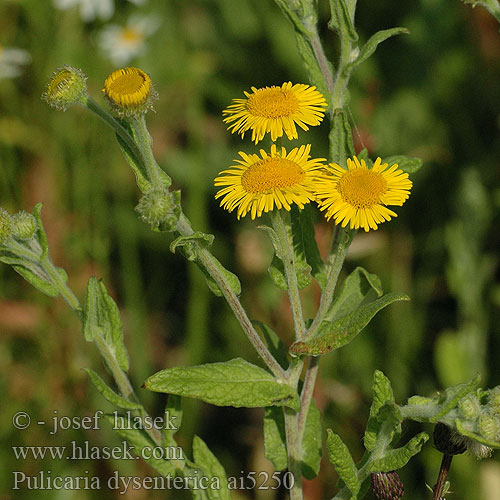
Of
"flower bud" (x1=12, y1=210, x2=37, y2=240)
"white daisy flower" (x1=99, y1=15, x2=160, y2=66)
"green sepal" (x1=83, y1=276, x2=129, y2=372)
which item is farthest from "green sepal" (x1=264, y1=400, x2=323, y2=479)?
"white daisy flower" (x1=99, y1=15, x2=160, y2=66)

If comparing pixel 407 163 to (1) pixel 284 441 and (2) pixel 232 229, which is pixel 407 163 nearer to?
(1) pixel 284 441

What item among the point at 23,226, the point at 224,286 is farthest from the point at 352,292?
the point at 23,226

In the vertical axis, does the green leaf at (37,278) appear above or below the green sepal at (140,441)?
above

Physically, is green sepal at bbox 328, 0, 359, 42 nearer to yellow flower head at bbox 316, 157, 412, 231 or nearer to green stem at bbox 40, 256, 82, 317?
yellow flower head at bbox 316, 157, 412, 231

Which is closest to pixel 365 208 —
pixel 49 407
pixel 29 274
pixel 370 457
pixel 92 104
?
pixel 370 457

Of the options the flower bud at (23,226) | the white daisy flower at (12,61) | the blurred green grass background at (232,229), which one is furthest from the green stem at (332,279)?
the white daisy flower at (12,61)

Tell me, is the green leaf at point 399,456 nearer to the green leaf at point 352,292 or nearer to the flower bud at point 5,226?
the green leaf at point 352,292
